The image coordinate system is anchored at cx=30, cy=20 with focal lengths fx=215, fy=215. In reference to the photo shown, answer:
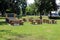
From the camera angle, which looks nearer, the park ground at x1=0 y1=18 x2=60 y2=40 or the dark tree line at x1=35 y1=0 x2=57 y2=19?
the park ground at x1=0 y1=18 x2=60 y2=40

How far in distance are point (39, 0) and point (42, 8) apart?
2280 millimetres

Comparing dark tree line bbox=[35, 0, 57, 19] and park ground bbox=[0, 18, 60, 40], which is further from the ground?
dark tree line bbox=[35, 0, 57, 19]

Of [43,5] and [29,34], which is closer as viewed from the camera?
[29,34]

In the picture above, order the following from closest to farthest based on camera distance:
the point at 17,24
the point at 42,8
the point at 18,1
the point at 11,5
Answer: the point at 17,24 → the point at 11,5 → the point at 18,1 → the point at 42,8

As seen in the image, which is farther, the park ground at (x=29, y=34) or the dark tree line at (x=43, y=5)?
the dark tree line at (x=43, y=5)

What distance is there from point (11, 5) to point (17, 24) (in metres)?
15.2

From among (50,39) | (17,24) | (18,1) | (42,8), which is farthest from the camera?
(42,8)

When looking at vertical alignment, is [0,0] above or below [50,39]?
above

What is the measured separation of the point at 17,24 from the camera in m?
29.0

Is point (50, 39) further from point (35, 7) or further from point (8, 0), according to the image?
point (35, 7)

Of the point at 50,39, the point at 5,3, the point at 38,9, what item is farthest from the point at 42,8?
the point at 50,39

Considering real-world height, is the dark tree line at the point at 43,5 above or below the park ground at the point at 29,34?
above

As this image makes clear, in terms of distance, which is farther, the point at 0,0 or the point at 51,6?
the point at 51,6

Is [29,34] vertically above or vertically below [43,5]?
below
